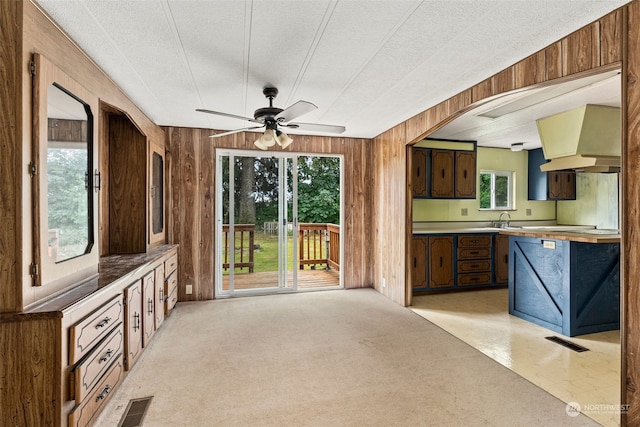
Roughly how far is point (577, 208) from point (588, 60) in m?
5.13

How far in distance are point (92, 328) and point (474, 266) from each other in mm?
4799

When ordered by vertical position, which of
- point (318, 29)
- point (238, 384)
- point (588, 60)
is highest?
point (318, 29)

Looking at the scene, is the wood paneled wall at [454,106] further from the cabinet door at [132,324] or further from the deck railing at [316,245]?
the cabinet door at [132,324]

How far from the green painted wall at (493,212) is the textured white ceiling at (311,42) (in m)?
2.60

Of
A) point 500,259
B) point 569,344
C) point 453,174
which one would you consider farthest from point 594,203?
point 569,344

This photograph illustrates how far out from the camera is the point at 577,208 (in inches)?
230

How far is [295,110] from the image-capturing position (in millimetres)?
2547

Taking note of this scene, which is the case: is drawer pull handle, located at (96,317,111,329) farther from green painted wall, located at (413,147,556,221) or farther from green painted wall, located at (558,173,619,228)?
green painted wall, located at (558,173,619,228)

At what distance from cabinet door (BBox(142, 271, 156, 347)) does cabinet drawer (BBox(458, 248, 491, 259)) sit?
415 centimetres

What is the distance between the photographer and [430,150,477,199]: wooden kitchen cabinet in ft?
16.2

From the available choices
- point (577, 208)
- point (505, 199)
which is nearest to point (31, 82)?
point (505, 199)

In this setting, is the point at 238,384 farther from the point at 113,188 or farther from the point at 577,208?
the point at 577,208

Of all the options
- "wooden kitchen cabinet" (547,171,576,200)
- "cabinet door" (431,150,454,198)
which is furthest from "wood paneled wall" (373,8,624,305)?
"wooden kitchen cabinet" (547,171,576,200)

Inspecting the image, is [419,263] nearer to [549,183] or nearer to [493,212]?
[493,212]
